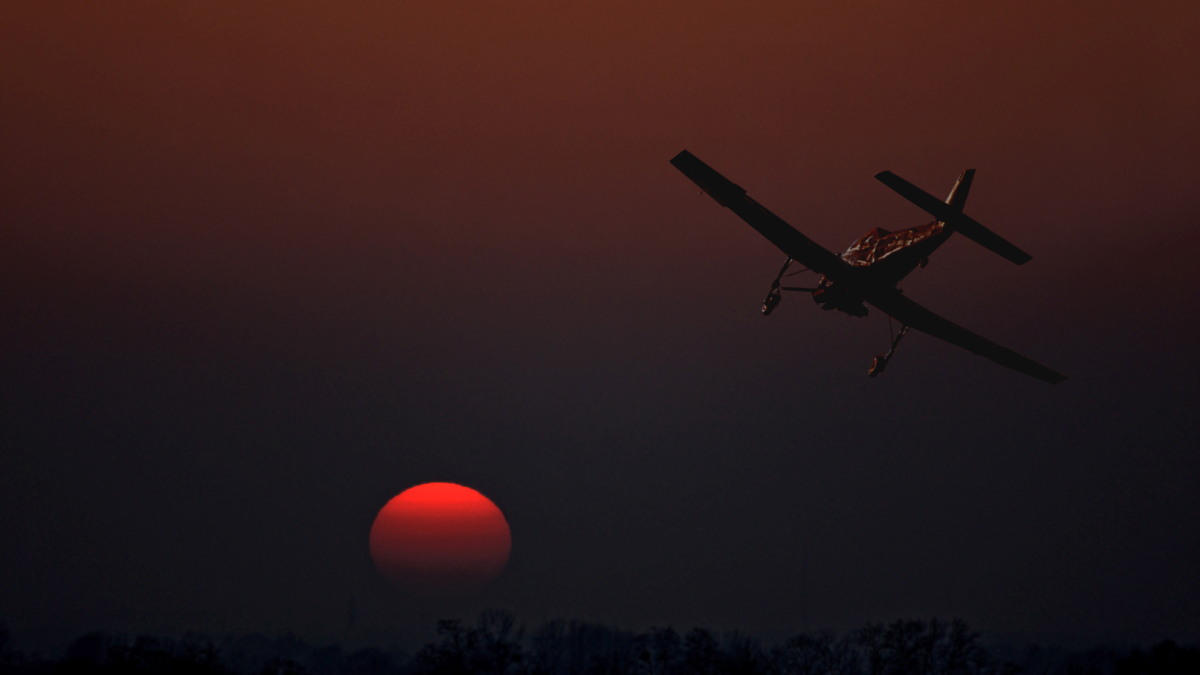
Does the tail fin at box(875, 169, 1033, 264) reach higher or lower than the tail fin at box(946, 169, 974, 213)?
lower

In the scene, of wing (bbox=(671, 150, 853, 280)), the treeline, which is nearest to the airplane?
wing (bbox=(671, 150, 853, 280))

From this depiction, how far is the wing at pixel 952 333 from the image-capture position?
3356cm

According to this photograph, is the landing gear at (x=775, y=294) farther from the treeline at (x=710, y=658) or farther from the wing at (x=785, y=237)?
the treeline at (x=710, y=658)

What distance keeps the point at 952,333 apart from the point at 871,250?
801 cm

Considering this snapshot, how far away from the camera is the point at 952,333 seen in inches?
1444

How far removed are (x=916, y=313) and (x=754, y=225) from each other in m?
7.94

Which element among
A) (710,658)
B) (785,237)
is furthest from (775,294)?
(710,658)

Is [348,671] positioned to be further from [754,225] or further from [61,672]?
[754,225]

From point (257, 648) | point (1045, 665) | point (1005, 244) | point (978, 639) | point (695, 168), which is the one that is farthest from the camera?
point (257, 648)

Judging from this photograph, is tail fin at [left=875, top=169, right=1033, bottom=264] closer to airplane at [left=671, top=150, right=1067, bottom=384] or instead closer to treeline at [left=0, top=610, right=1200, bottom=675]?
airplane at [left=671, top=150, right=1067, bottom=384]

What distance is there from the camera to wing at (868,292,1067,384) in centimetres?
3356

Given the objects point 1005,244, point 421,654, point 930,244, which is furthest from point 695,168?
point 421,654

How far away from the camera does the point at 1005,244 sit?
89.8 ft

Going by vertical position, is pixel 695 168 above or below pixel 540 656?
above
